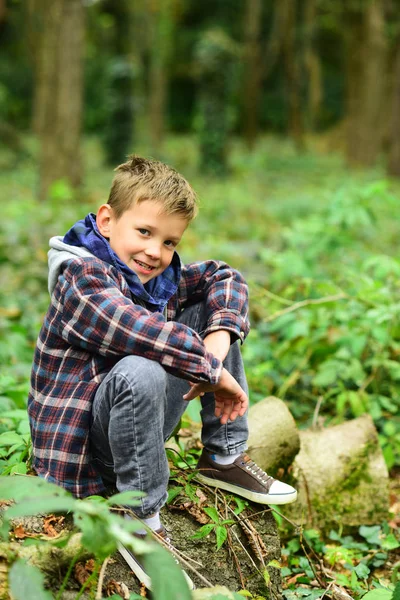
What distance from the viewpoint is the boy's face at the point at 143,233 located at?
228cm

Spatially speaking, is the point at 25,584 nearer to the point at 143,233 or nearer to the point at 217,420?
the point at 217,420

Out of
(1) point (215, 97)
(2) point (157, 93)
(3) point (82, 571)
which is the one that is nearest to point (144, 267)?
(3) point (82, 571)

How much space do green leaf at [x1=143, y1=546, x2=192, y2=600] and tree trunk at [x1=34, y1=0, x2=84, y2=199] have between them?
8785 millimetres

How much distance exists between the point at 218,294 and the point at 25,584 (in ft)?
4.32

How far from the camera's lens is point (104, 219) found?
238cm

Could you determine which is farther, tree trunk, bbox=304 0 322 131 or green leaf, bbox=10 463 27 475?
tree trunk, bbox=304 0 322 131

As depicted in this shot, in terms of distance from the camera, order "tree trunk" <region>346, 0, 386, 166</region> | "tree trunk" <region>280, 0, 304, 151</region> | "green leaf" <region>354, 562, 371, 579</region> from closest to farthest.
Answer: "green leaf" <region>354, 562, 371, 579</region> < "tree trunk" <region>346, 0, 386, 166</region> < "tree trunk" <region>280, 0, 304, 151</region>

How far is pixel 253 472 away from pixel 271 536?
0.27m

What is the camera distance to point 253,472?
250 centimetres

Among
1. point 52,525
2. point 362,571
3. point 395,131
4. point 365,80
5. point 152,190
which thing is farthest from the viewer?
point 365,80

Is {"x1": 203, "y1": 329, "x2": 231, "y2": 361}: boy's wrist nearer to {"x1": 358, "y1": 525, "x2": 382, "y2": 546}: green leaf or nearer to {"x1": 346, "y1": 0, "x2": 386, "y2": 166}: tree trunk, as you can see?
{"x1": 358, "y1": 525, "x2": 382, "y2": 546}: green leaf

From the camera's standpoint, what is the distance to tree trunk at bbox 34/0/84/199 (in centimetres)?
977

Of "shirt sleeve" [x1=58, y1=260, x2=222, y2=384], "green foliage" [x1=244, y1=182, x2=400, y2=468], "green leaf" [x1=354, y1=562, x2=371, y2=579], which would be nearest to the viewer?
"shirt sleeve" [x1=58, y1=260, x2=222, y2=384]

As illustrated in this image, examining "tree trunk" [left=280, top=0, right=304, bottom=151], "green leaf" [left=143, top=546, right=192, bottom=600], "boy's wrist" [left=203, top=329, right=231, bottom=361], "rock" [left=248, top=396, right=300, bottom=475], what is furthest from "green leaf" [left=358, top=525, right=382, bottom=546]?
"tree trunk" [left=280, top=0, right=304, bottom=151]
